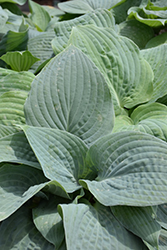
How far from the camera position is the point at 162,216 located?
54 cm

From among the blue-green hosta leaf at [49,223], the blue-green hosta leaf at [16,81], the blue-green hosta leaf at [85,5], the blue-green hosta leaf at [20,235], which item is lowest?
the blue-green hosta leaf at [20,235]

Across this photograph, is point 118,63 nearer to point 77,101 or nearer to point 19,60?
point 77,101

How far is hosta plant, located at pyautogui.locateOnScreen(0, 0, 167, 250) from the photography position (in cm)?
47

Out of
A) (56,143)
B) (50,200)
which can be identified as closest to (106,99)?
(56,143)

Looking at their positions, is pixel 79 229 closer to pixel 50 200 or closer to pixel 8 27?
pixel 50 200

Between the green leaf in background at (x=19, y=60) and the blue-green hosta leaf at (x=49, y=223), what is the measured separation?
500 mm

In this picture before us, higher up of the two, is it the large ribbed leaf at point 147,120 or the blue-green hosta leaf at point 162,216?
the large ribbed leaf at point 147,120

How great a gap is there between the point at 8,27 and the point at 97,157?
736 millimetres

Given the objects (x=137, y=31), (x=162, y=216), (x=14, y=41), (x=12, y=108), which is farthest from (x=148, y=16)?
(x=162, y=216)

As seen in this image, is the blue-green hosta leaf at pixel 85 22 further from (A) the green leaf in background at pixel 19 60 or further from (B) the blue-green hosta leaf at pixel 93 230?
(B) the blue-green hosta leaf at pixel 93 230

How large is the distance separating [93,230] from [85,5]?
37.2 inches

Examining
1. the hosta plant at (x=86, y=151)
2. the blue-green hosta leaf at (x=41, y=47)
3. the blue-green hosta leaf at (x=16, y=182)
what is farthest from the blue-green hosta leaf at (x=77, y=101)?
the blue-green hosta leaf at (x=41, y=47)

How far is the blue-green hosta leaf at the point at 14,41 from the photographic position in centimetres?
90

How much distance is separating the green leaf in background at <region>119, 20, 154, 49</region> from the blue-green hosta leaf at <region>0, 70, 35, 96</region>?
17.3 inches
